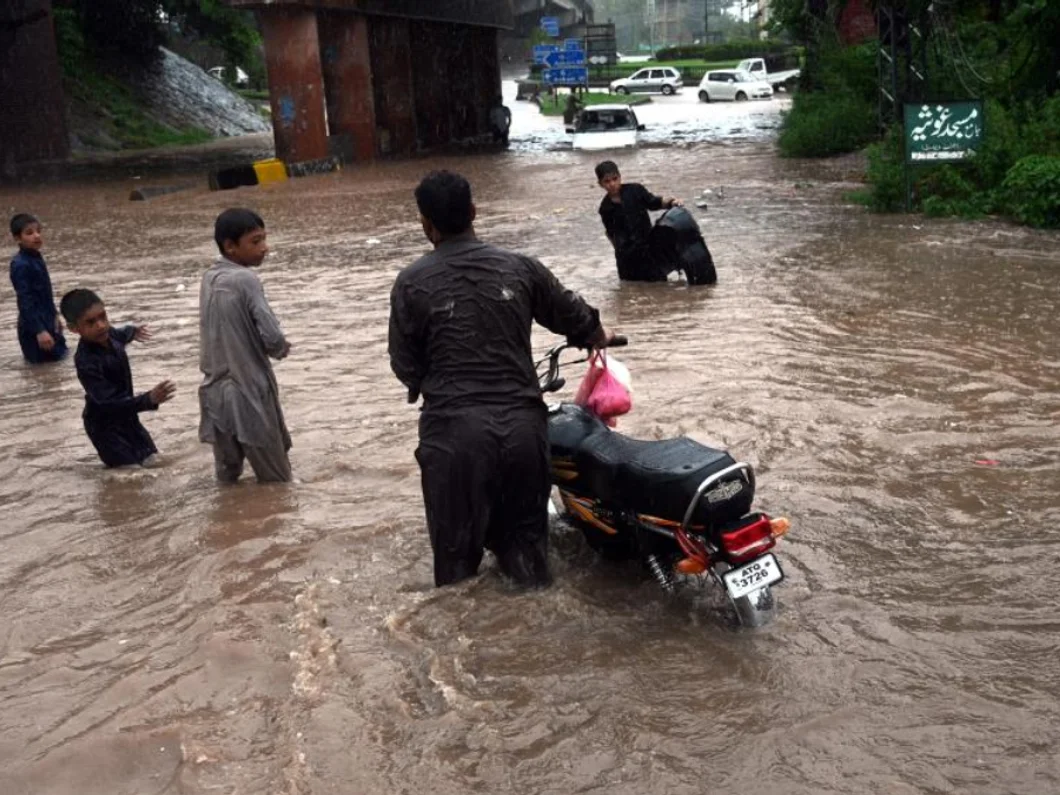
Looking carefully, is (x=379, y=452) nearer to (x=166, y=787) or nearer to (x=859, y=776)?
(x=166, y=787)

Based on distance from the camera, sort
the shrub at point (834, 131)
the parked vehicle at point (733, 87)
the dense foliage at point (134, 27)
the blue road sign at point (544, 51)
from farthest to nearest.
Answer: the parked vehicle at point (733, 87) → the blue road sign at point (544, 51) → the dense foliage at point (134, 27) → the shrub at point (834, 131)

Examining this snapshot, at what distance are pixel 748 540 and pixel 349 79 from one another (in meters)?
28.1

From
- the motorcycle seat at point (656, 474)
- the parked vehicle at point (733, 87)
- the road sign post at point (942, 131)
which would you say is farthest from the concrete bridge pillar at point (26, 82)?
the parked vehicle at point (733, 87)

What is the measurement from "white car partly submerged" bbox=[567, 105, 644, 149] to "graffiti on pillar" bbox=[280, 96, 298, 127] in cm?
738

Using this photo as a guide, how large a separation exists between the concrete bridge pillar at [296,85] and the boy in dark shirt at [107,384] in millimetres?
22376

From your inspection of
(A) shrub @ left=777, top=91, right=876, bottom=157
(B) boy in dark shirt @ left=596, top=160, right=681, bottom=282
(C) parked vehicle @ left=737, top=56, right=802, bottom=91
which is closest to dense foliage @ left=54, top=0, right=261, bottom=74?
(C) parked vehicle @ left=737, top=56, right=802, bottom=91

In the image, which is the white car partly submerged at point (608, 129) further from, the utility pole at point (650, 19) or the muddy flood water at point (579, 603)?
the utility pole at point (650, 19)

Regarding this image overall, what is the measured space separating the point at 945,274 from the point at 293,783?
9.46 metres

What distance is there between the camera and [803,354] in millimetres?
Answer: 8945

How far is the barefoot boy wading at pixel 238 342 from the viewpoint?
5.98 m

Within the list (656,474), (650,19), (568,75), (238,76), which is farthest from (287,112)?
(650,19)

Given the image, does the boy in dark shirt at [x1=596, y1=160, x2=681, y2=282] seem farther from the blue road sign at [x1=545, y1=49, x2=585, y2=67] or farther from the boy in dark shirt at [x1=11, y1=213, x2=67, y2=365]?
the blue road sign at [x1=545, y1=49, x2=585, y2=67]

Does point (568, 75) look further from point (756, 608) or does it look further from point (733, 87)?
A: point (756, 608)

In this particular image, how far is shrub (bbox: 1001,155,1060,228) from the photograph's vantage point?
46.0ft
